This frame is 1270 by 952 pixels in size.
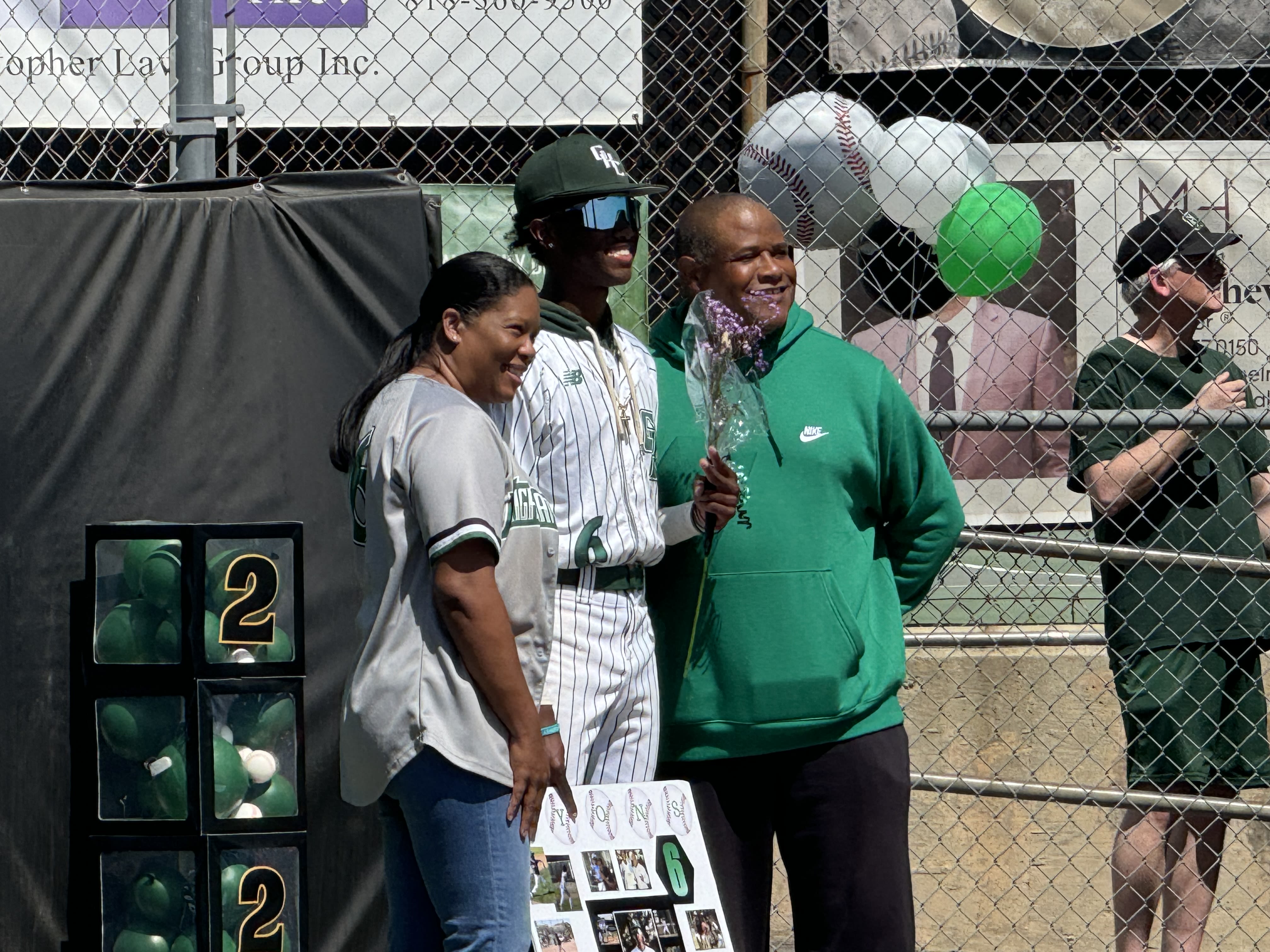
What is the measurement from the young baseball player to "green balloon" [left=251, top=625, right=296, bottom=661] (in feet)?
3.07

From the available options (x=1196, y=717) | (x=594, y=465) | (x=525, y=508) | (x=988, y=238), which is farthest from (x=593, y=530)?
(x=1196, y=717)

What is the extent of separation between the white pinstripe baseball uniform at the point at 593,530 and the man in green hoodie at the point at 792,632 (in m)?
0.16

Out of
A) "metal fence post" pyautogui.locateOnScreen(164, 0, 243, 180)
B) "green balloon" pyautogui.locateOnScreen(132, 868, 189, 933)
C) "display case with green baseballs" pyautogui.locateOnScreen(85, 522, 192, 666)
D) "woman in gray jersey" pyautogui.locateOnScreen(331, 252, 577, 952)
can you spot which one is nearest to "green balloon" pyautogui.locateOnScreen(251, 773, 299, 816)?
"green balloon" pyautogui.locateOnScreen(132, 868, 189, 933)

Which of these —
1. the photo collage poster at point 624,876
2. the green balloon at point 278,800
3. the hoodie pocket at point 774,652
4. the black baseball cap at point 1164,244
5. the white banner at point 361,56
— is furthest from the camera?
the white banner at point 361,56

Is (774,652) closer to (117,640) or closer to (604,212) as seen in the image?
(604,212)

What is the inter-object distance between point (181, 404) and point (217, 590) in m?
0.51

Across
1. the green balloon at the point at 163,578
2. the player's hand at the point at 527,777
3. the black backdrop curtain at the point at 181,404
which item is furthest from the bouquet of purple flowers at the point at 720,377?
the green balloon at the point at 163,578

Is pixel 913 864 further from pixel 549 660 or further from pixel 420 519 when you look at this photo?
pixel 420 519

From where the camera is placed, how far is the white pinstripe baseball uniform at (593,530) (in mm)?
2865

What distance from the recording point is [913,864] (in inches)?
211

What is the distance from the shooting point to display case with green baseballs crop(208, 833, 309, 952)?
11.2ft

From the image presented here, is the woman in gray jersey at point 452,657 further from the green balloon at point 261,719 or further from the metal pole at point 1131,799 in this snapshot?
the metal pole at point 1131,799

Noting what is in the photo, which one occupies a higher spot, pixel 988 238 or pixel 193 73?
pixel 193 73

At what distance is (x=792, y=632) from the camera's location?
3076 millimetres
